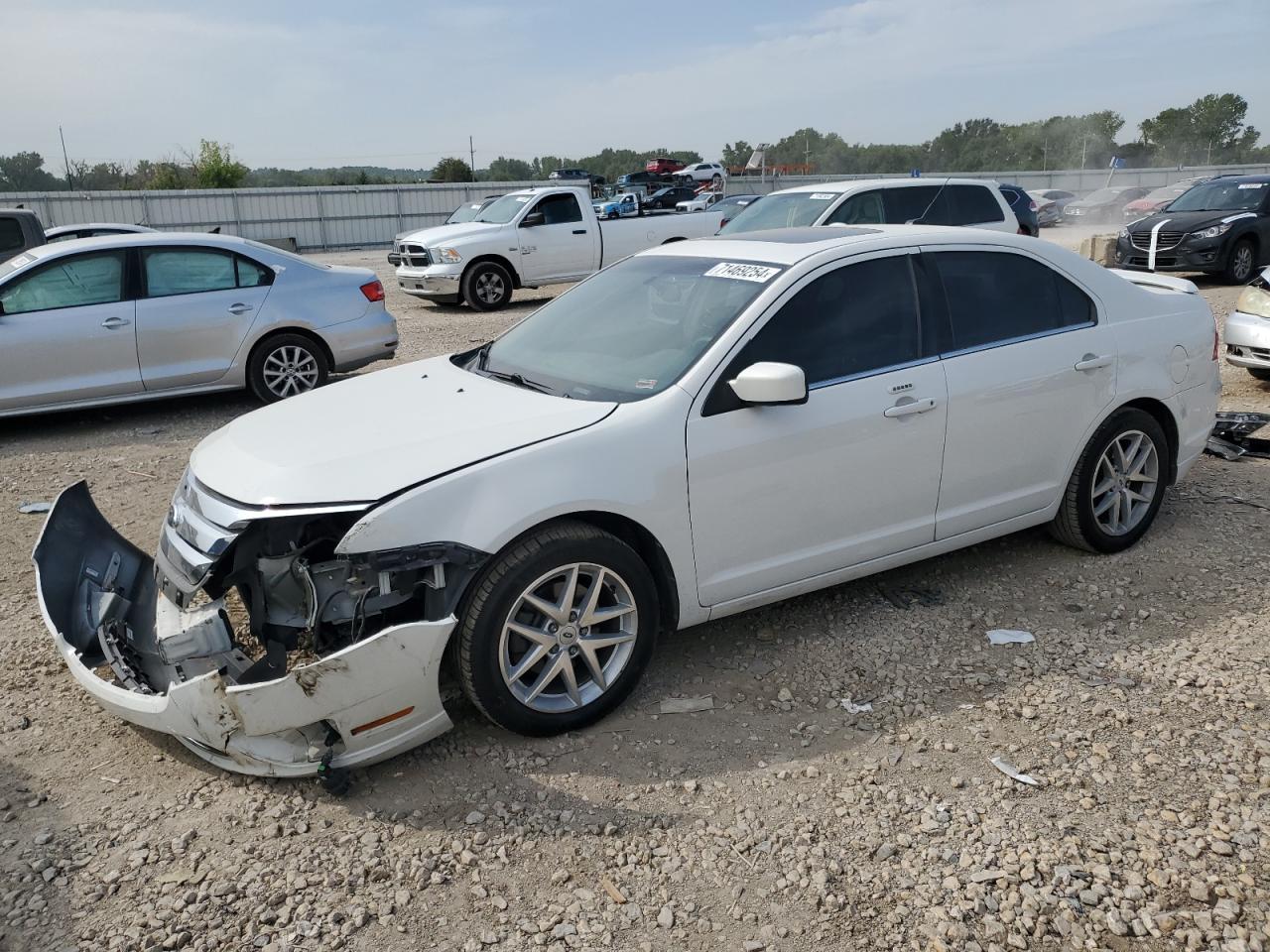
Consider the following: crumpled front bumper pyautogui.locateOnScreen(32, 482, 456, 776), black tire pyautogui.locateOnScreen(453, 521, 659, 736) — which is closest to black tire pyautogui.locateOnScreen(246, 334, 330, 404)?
crumpled front bumper pyautogui.locateOnScreen(32, 482, 456, 776)

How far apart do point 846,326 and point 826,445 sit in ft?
1.84

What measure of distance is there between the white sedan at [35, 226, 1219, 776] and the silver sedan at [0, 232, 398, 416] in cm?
441

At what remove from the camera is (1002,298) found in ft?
14.9

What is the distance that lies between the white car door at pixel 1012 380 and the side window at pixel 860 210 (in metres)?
5.98

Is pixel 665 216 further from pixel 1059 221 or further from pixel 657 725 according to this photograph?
pixel 1059 221

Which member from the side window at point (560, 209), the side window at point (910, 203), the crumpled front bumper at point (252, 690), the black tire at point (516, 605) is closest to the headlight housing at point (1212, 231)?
the side window at point (910, 203)

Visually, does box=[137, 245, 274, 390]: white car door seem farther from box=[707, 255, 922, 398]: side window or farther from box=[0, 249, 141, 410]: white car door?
box=[707, 255, 922, 398]: side window

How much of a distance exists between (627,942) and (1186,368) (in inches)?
164

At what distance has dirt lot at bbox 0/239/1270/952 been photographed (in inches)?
107

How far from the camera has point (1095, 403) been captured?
15.4 ft

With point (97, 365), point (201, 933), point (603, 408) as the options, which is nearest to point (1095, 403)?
point (603, 408)

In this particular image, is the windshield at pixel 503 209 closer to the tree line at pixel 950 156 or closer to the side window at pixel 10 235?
the side window at pixel 10 235

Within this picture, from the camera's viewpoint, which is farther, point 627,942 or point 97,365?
point 97,365

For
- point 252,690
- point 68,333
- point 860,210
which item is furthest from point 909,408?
point 860,210
